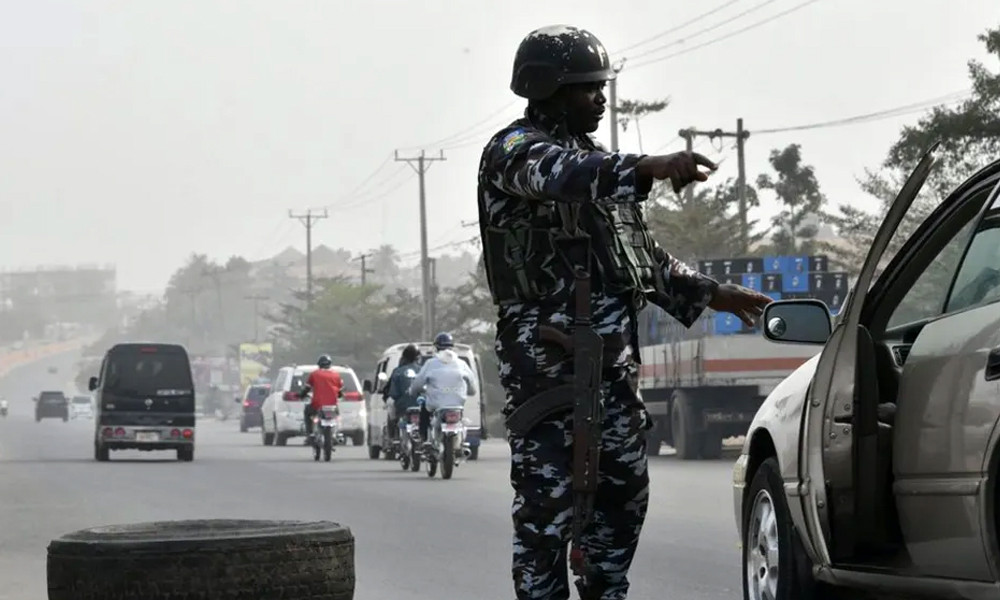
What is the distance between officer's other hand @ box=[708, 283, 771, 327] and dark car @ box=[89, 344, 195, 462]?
28.2 metres

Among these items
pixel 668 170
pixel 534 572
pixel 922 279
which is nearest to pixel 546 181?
pixel 668 170

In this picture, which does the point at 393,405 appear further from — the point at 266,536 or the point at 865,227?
the point at 865,227

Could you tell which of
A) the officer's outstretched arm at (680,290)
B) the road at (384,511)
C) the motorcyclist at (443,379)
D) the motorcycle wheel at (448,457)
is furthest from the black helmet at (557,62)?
the motorcycle wheel at (448,457)

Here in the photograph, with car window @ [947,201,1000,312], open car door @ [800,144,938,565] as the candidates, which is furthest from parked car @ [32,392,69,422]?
car window @ [947,201,1000,312]

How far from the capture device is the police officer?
559cm

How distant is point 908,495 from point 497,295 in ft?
4.25

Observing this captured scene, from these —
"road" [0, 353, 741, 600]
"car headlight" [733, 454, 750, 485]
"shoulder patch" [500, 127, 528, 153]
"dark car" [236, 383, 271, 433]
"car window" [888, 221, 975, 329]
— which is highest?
"dark car" [236, 383, 271, 433]

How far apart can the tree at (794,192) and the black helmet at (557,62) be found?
61.3 m

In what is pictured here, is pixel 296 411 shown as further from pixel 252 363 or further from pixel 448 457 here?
pixel 252 363

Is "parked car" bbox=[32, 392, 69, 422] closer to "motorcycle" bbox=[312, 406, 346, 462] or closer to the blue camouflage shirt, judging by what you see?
"motorcycle" bbox=[312, 406, 346, 462]

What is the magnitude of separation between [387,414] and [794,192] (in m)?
39.2

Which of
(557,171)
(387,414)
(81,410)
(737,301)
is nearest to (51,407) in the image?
(81,410)

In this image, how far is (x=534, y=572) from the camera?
18.5 ft

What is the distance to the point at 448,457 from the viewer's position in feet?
83.2
